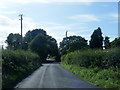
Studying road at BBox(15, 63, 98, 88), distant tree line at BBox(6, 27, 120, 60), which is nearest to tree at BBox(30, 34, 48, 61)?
distant tree line at BBox(6, 27, 120, 60)

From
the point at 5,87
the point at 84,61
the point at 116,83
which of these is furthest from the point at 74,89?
the point at 84,61

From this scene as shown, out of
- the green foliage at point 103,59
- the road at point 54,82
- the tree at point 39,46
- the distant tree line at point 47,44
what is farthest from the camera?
the tree at point 39,46

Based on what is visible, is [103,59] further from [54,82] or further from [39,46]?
[39,46]

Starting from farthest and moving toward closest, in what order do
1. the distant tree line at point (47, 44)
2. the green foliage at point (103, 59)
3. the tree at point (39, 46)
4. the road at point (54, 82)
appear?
the tree at point (39, 46), the distant tree line at point (47, 44), the green foliage at point (103, 59), the road at point (54, 82)

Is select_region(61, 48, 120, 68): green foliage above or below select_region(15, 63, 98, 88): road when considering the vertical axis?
above

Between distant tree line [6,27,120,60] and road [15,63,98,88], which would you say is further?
distant tree line [6,27,120,60]

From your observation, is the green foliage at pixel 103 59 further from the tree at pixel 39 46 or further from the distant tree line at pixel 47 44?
the tree at pixel 39 46

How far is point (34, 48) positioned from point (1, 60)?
81.0 m

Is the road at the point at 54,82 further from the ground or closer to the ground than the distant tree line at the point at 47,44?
closer to the ground

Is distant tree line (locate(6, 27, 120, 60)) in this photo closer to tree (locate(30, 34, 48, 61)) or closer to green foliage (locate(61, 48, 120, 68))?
tree (locate(30, 34, 48, 61))

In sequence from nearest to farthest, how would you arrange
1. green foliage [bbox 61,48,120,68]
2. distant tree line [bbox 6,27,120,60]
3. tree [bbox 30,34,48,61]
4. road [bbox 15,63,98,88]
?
road [bbox 15,63,98,88], green foliage [bbox 61,48,120,68], distant tree line [bbox 6,27,120,60], tree [bbox 30,34,48,61]

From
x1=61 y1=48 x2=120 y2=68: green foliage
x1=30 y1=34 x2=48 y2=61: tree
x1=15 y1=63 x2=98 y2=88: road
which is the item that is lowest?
x1=15 y1=63 x2=98 y2=88: road

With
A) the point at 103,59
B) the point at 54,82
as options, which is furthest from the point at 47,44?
the point at 54,82

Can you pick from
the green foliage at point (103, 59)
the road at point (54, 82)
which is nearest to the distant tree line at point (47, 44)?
the green foliage at point (103, 59)
